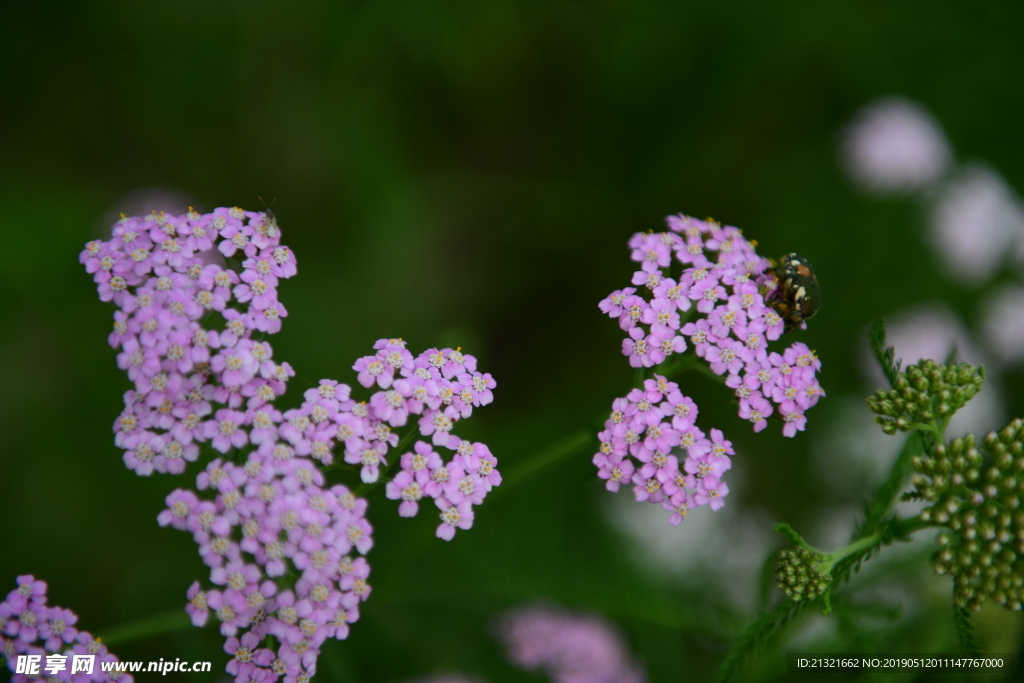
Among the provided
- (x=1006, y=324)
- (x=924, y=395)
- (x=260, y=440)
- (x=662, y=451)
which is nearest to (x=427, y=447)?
(x=260, y=440)

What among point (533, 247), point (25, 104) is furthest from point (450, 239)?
point (25, 104)

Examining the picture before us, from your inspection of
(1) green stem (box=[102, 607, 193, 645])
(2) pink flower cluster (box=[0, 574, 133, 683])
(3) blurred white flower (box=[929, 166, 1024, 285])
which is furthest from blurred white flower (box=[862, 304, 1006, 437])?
(2) pink flower cluster (box=[0, 574, 133, 683])

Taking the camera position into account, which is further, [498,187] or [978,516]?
[498,187]

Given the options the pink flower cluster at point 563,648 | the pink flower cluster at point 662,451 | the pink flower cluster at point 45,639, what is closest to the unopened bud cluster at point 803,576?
the pink flower cluster at point 662,451

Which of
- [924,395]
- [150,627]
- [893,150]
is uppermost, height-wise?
[893,150]

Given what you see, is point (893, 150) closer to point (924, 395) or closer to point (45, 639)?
point (924, 395)

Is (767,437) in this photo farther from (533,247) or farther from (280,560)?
(280,560)
